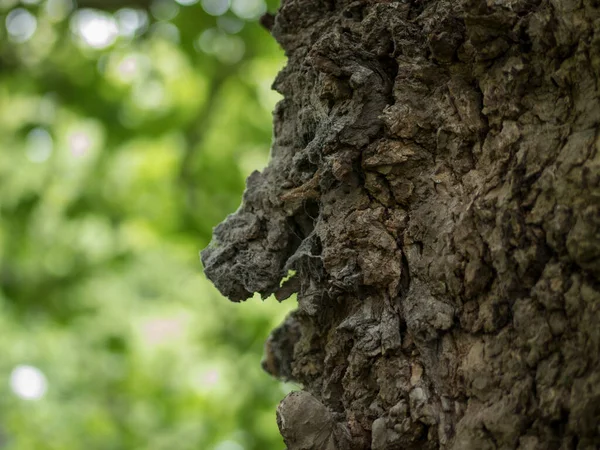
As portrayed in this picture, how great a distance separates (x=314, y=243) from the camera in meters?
0.68

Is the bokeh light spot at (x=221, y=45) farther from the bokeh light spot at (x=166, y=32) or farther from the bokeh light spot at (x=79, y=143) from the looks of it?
the bokeh light spot at (x=79, y=143)

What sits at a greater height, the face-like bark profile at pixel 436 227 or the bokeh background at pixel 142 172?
the bokeh background at pixel 142 172

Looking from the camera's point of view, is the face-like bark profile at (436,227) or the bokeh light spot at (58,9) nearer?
the face-like bark profile at (436,227)

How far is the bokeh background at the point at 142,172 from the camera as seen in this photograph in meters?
2.17

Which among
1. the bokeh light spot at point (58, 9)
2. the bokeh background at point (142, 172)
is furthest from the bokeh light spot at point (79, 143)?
the bokeh light spot at point (58, 9)

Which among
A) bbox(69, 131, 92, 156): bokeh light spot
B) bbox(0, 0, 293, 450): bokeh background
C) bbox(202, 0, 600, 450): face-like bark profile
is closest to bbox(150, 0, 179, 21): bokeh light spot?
bbox(0, 0, 293, 450): bokeh background

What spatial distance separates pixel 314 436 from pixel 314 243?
19 centimetres

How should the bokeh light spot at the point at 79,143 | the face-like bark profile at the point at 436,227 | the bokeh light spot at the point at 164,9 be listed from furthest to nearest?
the bokeh light spot at the point at 79,143 < the bokeh light spot at the point at 164,9 < the face-like bark profile at the point at 436,227

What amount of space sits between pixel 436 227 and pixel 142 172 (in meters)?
2.07

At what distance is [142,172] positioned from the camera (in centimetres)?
253

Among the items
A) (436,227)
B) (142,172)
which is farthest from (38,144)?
(436,227)

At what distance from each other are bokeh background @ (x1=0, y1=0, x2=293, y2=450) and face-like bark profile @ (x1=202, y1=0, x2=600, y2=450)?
147 centimetres

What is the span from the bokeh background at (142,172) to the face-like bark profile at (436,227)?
147cm

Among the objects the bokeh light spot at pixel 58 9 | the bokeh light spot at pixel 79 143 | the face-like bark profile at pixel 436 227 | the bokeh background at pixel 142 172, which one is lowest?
the face-like bark profile at pixel 436 227
